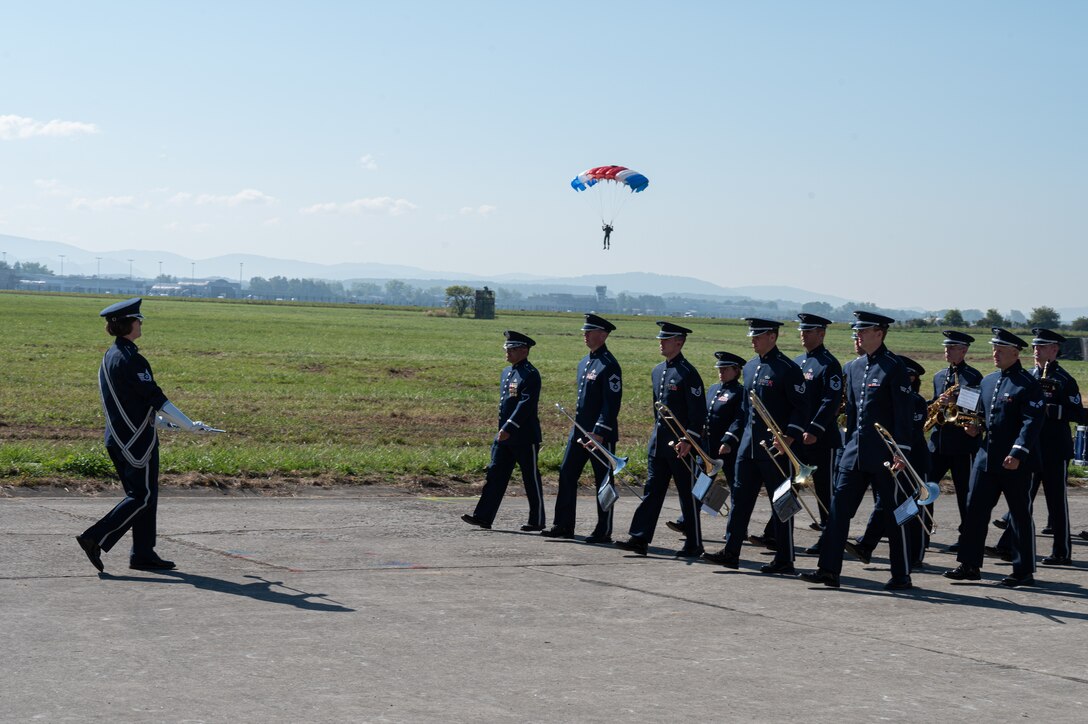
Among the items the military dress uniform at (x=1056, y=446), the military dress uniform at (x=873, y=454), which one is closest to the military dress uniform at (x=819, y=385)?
the military dress uniform at (x=873, y=454)

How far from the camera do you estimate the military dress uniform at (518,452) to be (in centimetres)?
1233

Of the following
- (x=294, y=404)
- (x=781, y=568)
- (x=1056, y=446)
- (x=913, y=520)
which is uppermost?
(x=1056, y=446)

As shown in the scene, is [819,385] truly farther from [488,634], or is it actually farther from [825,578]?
[488,634]

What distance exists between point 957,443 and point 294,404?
648 inches

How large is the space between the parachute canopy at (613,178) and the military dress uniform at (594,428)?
18.9m

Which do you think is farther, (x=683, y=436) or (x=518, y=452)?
(x=518, y=452)

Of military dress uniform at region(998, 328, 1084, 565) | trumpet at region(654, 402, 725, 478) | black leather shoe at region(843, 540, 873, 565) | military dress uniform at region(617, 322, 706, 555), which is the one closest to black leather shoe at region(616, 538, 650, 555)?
military dress uniform at region(617, 322, 706, 555)

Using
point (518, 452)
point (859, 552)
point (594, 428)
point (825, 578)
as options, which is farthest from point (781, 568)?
point (518, 452)

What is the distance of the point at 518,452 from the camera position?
1245 cm

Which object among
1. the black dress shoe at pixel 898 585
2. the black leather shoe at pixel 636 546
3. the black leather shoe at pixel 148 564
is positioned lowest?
the black leather shoe at pixel 148 564

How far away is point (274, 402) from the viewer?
86.2ft

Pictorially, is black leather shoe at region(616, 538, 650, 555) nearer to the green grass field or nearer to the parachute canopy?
the green grass field

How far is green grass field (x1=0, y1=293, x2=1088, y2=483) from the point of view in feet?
51.1

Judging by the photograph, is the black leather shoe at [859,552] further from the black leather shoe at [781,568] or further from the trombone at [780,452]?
the trombone at [780,452]
